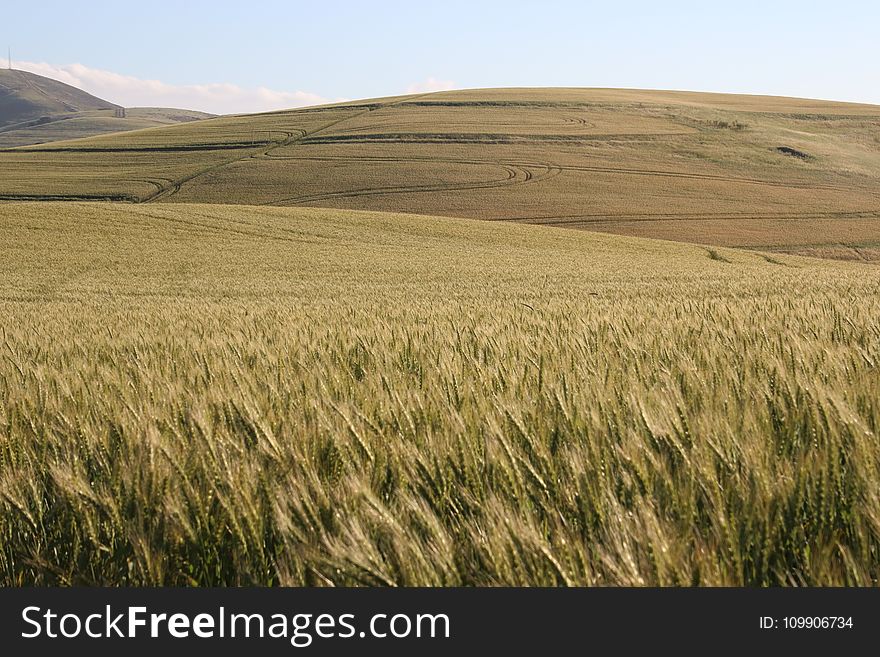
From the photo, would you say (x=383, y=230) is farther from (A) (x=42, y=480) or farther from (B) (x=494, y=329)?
(A) (x=42, y=480)

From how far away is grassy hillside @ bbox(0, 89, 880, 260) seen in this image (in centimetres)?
4431

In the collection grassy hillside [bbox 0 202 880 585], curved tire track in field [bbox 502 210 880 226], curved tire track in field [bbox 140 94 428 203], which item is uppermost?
curved tire track in field [bbox 140 94 428 203]

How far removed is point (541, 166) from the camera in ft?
178

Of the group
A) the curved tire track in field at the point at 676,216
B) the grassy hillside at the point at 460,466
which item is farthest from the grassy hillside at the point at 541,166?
the grassy hillside at the point at 460,466

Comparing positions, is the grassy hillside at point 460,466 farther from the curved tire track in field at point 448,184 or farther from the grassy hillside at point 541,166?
the curved tire track in field at point 448,184

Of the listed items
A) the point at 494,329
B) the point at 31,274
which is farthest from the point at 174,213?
the point at 494,329

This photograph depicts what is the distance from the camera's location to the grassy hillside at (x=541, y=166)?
44312mm

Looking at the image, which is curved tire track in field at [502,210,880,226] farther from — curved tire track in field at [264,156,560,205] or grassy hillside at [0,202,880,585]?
grassy hillside at [0,202,880,585]

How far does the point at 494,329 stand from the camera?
386 centimetres

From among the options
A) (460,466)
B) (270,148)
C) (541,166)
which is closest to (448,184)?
(541,166)

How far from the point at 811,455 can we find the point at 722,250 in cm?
3356

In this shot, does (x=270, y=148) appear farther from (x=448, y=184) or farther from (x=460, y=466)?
(x=460, y=466)

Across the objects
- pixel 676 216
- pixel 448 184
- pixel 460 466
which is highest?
pixel 448 184

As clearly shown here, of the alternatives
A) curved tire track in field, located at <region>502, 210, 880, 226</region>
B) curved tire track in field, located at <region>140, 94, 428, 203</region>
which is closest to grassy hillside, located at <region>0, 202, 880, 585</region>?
curved tire track in field, located at <region>502, 210, 880, 226</region>
